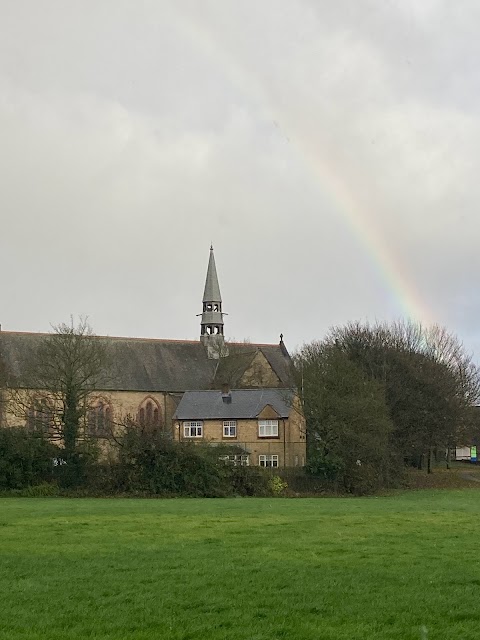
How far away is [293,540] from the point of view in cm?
2088

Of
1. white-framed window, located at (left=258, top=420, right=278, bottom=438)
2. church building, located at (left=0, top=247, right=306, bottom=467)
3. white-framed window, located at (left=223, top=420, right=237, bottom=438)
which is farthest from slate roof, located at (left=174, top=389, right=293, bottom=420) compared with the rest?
white-framed window, located at (left=258, top=420, right=278, bottom=438)

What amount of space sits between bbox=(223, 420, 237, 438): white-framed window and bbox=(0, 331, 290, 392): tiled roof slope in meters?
19.8

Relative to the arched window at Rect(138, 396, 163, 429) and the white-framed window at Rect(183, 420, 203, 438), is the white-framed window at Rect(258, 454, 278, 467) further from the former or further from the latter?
the arched window at Rect(138, 396, 163, 429)

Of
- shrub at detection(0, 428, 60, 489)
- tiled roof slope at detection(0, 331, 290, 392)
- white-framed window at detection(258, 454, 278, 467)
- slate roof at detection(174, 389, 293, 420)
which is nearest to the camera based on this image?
shrub at detection(0, 428, 60, 489)

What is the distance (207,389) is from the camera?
93.6 m

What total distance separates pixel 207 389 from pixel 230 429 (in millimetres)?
21926

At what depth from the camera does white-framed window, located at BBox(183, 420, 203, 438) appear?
240 ft

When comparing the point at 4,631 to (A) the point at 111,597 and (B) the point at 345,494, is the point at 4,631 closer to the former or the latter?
(A) the point at 111,597

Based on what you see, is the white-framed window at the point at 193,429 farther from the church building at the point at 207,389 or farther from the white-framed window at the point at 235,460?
the white-framed window at the point at 235,460

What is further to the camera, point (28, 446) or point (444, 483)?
point (444, 483)

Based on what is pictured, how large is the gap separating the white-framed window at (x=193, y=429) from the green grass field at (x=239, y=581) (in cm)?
4783

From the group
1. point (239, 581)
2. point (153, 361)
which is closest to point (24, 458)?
point (239, 581)

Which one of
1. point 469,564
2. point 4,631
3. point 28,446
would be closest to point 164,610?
point 4,631

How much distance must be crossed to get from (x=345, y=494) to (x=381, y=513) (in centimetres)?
2308
